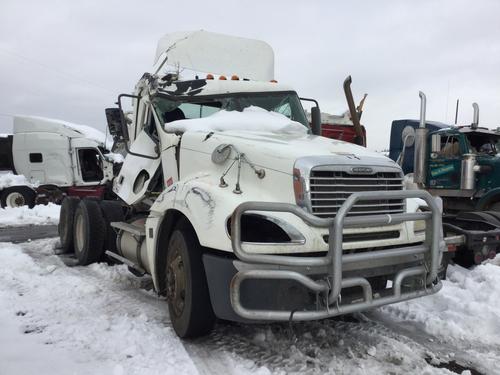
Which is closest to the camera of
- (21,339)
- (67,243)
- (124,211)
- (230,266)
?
(230,266)

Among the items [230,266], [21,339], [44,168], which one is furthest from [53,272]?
[44,168]

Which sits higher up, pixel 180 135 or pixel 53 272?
pixel 180 135

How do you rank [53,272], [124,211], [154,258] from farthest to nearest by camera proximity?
[124,211]
[53,272]
[154,258]

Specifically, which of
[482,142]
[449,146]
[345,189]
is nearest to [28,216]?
[449,146]

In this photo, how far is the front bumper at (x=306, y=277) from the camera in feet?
9.77

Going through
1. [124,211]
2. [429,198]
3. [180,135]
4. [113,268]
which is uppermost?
[180,135]

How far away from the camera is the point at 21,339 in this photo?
3812 millimetres

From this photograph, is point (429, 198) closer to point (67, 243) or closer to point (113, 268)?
point (113, 268)

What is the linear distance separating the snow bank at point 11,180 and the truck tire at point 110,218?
11.8 m

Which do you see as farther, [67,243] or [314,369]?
[67,243]

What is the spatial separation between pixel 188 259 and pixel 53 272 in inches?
148

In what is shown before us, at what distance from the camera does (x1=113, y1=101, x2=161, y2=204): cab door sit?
535 centimetres

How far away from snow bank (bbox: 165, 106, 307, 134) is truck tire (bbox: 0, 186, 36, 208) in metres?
14.3

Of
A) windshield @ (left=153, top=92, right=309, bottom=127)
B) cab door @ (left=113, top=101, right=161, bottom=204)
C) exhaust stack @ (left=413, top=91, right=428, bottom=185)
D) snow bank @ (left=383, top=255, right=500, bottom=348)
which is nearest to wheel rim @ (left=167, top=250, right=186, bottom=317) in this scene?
cab door @ (left=113, top=101, right=161, bottom=204)
